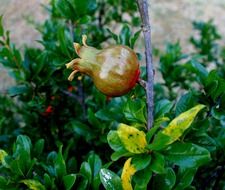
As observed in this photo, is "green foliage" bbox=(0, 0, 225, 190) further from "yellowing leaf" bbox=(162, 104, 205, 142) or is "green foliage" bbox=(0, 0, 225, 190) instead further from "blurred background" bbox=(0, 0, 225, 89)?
"blurred background" bbox=(0, 0, 225, 89)

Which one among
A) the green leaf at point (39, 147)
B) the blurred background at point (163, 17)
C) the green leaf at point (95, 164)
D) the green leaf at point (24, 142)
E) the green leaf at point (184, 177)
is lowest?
the blurred background at point (163, 17)

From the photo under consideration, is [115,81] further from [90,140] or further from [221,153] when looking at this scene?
[90,140]

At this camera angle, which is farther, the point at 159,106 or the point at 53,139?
the point at 53,139

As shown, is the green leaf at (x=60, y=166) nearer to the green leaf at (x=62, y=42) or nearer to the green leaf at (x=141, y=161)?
the green leaf at (x=141, y=161)

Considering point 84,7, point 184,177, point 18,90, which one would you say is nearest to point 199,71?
point 184,177

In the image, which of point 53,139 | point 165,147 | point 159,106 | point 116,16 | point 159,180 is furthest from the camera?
point 116,16

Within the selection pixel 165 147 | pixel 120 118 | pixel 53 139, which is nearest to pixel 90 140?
pixel 120 118

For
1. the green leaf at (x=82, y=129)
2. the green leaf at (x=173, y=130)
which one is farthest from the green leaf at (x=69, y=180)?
the green leaf at (x=82, y=129)

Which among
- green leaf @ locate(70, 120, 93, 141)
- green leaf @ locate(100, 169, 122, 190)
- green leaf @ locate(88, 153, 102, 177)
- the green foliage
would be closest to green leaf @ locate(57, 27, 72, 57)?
the green foliage
